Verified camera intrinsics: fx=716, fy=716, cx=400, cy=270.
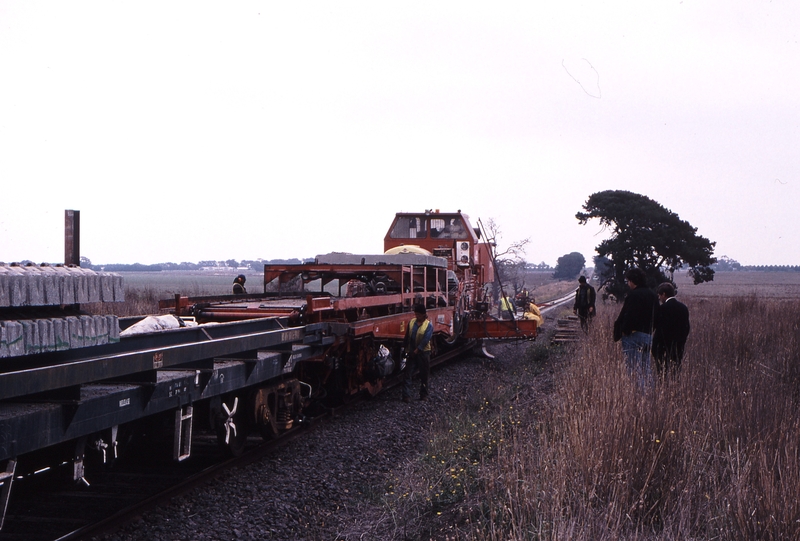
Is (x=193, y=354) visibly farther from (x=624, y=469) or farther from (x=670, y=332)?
(x=670, y=332)

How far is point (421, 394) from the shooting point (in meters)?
11.4

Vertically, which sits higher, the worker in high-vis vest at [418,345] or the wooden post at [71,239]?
the wooden post at [71,239]

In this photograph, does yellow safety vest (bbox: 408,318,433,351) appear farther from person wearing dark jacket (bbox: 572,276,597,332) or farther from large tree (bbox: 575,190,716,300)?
large tree (bbox: 575,190,716,300)

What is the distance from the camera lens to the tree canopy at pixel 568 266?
133m

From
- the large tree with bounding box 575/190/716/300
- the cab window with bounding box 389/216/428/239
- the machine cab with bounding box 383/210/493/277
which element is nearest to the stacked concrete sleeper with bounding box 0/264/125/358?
the machine cab with bounding box 383/210/493/277

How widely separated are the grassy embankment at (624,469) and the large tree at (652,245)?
1093 inches

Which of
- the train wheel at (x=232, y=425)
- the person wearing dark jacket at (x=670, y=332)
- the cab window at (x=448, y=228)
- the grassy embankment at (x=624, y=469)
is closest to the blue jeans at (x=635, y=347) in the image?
the person wearing dark jacket at (x=670, y=332)

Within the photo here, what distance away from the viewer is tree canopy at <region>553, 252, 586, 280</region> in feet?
436

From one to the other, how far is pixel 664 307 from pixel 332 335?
3977 mm

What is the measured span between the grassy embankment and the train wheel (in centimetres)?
171

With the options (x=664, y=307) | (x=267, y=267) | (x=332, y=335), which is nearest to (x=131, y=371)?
(x=332, y=335)

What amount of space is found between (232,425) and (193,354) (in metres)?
1.85

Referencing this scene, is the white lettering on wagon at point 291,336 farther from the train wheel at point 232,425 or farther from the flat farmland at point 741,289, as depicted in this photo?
the flat farmland at point 741,289

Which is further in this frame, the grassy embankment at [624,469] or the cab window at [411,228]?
the cab window at [411,228]
